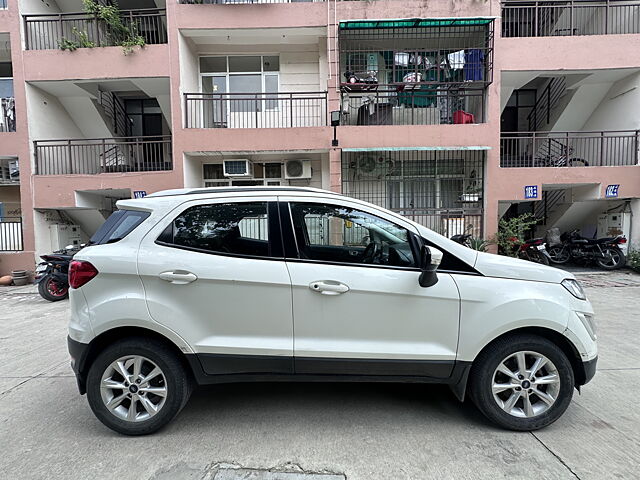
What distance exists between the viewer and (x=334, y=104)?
33.2 ft

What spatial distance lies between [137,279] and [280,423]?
163cm

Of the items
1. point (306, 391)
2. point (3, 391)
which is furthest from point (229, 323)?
point (3, 391)

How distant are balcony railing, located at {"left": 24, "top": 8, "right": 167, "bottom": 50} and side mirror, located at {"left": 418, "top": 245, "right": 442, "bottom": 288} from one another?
11.4 m

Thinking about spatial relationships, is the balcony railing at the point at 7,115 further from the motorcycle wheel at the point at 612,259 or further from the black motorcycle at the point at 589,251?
the motorcycle wheel at the point at 612,259

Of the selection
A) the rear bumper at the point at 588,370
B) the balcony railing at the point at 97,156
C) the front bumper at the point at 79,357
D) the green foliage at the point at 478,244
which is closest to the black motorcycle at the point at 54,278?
the balcony railing at the point at 97,156

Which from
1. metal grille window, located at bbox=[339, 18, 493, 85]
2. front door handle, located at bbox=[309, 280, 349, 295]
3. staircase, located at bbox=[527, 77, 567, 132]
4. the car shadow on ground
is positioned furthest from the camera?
staircase, located at bbox=[527, 77, 567, 132]

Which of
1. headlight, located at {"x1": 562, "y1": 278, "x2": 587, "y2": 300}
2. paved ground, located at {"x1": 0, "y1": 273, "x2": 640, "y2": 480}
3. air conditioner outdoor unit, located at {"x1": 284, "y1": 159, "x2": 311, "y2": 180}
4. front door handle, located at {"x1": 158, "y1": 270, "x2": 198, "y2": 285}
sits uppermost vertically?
air conditioner outdoor unit, located at {"x1": 284, "y1": 159, "x2": 311, "y2": 180}

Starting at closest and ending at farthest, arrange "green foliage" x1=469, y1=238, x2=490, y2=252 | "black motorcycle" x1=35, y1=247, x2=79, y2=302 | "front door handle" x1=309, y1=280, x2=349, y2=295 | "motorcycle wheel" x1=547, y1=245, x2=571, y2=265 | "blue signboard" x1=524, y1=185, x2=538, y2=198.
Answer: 1. "front door handle" x1=309, y1=280, x2=349, y2=295
2. "black motorcycle" x1=35, y1=247, x2=79, y2=302
3. "green foliage" x1=469, y1=238, x2=490, y2=252
4. "blue signboard" x1=524, y1=185, x2=538, y2=198
5. "motorcycle wheel" x1=547, y1=245, x2=571, y2=265

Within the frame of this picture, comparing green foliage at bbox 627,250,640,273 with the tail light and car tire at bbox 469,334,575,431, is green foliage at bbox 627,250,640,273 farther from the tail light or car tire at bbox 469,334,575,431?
the tail light

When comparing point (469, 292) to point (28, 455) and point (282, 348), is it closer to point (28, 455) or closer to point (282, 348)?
point (282, 348)

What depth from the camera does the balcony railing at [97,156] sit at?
419 inches

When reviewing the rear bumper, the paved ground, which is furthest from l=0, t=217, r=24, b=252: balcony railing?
the rear bumper

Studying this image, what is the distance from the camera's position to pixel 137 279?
8.98 ft

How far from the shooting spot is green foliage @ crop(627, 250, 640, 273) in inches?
388
